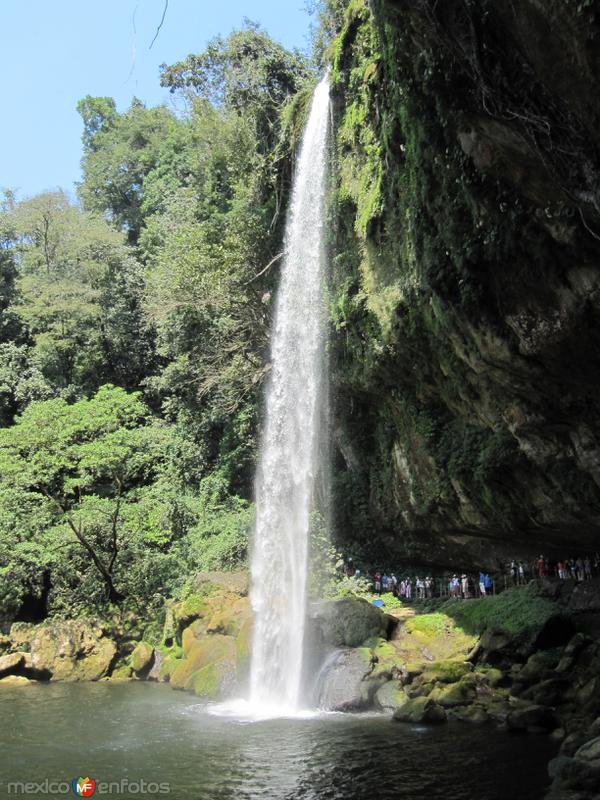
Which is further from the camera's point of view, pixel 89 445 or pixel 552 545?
pixel 89 445

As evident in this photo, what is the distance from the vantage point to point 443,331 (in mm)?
13234

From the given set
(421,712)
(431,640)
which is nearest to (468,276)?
(421,712)

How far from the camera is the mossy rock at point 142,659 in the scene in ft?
65.4

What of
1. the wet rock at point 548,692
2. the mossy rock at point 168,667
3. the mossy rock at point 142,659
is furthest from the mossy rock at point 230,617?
the wet rock at point 548,692

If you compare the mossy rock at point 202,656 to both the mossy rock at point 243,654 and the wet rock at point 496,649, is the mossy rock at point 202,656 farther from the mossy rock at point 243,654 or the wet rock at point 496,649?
the wet rock at point 496,649

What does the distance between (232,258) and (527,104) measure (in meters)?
18.7

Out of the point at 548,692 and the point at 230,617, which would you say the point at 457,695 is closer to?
the point at 548,692

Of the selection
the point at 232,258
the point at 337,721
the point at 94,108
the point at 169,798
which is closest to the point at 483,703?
the point at 337,721

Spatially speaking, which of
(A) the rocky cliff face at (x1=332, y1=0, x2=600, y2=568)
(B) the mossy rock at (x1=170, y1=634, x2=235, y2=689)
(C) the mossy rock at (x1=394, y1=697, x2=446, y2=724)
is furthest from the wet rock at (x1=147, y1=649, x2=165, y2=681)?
(C) the mossy rock at (x1=394, y1=697, x2=446, y2=724)

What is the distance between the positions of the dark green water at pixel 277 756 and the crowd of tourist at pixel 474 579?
310 inches

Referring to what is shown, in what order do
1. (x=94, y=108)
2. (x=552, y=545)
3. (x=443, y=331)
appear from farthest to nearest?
(x=94, y=108)
(x=552, y=545)
(x=443, y=331)

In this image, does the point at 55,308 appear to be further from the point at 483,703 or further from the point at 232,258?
the point at 483,703

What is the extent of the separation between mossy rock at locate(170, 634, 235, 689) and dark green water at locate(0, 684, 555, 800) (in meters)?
3.12

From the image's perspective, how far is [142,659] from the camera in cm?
2003
